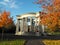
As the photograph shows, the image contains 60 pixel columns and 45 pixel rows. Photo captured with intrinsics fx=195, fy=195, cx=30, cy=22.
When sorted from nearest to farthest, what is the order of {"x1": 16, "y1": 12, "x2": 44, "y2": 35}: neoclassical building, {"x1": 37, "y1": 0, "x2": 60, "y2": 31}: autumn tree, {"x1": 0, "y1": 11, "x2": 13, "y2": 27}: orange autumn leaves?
{"x1": 37, "y1": 0, "x2": 60, "y2": 31}: autumn tree → {"x1": 0, "y1": 11, "x2": 13, "y2": 27}: orange autumn leaves → {"x1": 16, "y1": 12, "x2": 44, "y2": 35}: neoclassical building

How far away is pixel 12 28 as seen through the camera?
7981 centimetres

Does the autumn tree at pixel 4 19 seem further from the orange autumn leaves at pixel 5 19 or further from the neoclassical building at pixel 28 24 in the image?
the neoclassical building at pixel 28 24

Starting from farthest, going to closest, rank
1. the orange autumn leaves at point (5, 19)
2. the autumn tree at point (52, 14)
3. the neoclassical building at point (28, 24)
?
A: the neoclassical building at point (28, 24) → the orange autumn leaves at point (5, 19) → the autumn tree at point (52, 14)

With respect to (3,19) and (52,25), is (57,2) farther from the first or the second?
(3,19)

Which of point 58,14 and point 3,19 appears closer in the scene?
point 58,14

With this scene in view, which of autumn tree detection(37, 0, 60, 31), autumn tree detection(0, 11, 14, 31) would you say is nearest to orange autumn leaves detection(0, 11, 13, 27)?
autumn tree detection(0, 11, 14, 31)

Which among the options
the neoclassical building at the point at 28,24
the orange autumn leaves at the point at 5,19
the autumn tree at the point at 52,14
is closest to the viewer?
the autumn tree at the point at 52,14

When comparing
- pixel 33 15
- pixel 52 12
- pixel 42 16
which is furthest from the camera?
pixel 33 15

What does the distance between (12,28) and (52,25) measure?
53.1m

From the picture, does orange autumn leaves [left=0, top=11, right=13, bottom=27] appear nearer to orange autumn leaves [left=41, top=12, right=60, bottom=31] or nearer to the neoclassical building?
the neoclassical building

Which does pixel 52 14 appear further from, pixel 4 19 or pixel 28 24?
pixel 28 24

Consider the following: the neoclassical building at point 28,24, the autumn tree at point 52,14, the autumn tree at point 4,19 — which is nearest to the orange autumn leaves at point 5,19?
the autumn tree at point 4,19

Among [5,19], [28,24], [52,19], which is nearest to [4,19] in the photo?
[5,19]

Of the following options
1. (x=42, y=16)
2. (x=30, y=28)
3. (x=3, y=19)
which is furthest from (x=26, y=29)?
(x=42, y=16)
